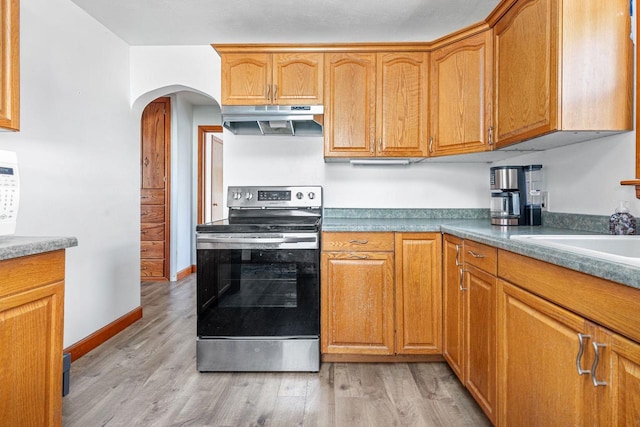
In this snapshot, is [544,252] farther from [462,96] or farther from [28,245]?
[28,245]

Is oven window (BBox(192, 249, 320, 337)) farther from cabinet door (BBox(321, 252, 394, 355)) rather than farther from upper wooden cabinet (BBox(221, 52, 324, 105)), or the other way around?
upper wooden cabinet (BBox(221, 52, 324, 105))

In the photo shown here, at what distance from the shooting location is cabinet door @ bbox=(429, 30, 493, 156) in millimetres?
2232

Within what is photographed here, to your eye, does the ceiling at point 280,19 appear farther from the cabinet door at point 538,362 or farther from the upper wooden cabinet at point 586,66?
the cabinet door at point 538,362

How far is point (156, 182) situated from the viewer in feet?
15.0

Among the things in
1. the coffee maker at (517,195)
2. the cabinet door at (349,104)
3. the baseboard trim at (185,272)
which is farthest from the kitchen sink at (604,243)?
the baseboard trim at (185,272)

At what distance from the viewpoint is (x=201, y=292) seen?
7.17 feet

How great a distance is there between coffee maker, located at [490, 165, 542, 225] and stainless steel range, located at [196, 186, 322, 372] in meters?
1.08

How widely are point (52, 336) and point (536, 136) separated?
2.12 metres

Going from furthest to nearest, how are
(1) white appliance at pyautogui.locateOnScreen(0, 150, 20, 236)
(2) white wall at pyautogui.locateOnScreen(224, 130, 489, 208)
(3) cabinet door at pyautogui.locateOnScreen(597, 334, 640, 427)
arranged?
(2) white wall at pyautogui.locateOnScreen(224, 130, 489, 208) → (1) white appliance at pyautogui.locateOnScreen(0, 150, 20, 236) → (3) cabinet door at pyautogui.locateOnScreen(597, 334, 640, 427)

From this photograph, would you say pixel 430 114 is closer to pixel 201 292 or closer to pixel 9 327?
pixel 201 292

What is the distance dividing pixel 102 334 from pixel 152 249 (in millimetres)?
2021

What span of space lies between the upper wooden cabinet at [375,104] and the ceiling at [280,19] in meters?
0.26

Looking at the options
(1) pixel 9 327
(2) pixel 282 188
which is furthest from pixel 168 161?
(1) pixel 9 327

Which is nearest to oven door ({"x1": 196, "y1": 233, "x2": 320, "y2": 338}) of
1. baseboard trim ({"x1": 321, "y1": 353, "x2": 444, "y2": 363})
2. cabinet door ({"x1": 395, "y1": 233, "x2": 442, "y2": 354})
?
baseboard trim ({"x1": 321, "y1": 353, "x2": 444, "y2": 363})
